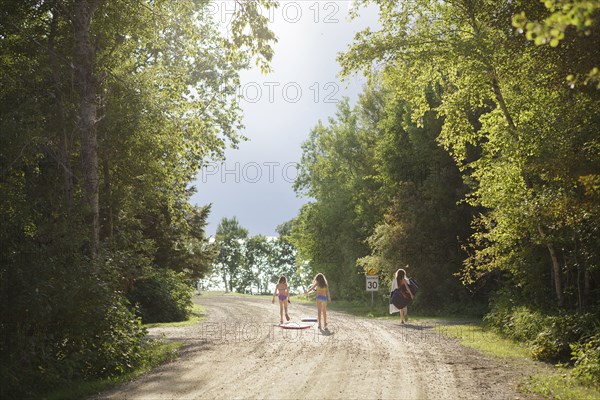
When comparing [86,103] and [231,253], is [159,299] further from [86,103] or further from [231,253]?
[231,253]

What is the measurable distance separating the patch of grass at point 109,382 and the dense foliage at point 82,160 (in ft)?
0.97

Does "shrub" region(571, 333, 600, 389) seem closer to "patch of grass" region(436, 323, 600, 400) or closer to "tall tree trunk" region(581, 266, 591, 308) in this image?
"patch of grass" region(436, 323, 600, 400)

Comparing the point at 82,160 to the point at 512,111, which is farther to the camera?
the point at 512,111

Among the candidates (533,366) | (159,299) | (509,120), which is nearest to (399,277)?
(509,120)

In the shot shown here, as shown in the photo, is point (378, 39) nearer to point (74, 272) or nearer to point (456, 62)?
point (456, 62)

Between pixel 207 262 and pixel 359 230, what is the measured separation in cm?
1258

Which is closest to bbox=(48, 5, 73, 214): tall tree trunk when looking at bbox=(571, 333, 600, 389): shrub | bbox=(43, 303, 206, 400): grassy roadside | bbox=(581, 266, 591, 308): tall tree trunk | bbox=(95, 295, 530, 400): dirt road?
bbox=(43, 303, 206, 400): grassy roadside

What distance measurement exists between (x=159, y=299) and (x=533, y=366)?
62.4ft

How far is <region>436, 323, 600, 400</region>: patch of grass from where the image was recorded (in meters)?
9.29

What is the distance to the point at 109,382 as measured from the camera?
10.4 metres

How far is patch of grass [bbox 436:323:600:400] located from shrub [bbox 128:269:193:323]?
13.6m

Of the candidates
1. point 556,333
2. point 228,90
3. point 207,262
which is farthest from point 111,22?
point 207,262

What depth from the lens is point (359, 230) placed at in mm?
41594

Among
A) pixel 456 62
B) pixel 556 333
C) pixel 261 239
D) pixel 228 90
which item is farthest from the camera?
pixel 261 239
